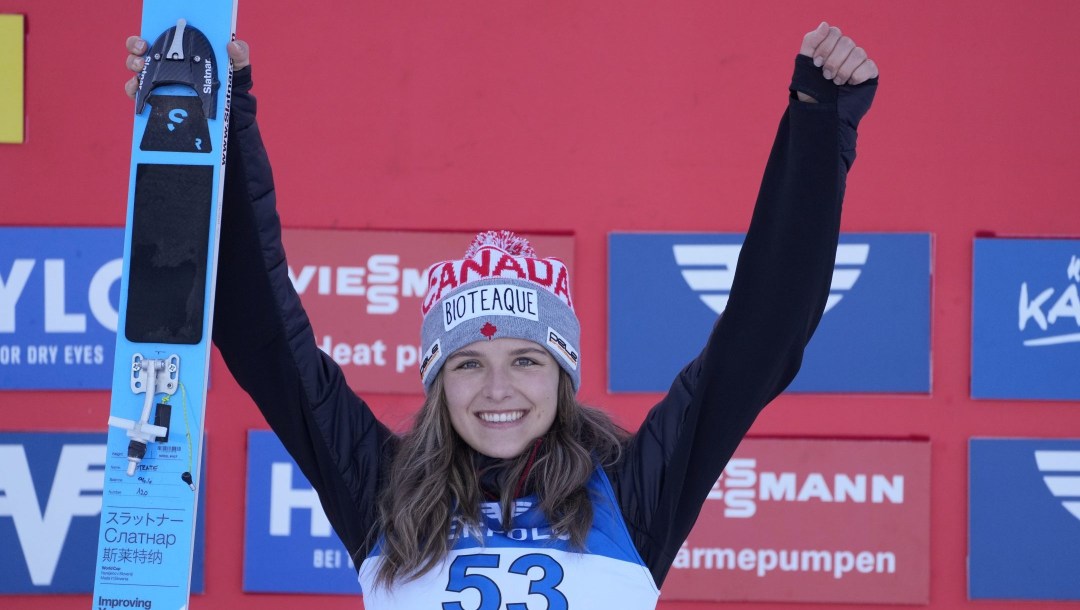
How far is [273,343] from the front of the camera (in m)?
1.50

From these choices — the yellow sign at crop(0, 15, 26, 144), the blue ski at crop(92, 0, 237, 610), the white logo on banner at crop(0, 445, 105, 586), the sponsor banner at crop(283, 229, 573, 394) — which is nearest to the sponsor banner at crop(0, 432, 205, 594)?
the white logo on banner at crop(0, 445, 105, 586)

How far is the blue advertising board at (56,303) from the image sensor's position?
2639 millimetres

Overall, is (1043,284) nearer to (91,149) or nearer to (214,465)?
(214,465)

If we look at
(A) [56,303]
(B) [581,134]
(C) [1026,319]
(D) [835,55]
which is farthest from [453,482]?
(C) [1026,319]

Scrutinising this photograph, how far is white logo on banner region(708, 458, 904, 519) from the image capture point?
2.65 m

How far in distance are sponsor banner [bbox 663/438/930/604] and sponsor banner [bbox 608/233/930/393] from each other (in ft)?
0.57

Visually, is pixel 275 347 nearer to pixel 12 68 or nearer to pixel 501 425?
pixel 501 425

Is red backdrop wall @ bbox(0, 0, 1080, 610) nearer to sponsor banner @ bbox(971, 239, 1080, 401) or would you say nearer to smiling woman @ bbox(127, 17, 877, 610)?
sponsor banner @ bbox(971, 239, 1080, 401)

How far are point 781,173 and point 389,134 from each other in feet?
4.87

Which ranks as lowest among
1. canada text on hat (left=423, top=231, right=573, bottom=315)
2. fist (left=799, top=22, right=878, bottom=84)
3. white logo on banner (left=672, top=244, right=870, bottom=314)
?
canada text on hat (left=423, top=231, right=573, bottom=315)

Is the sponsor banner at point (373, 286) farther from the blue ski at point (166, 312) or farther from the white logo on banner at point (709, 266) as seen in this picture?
the blue ski at point (166, 312)

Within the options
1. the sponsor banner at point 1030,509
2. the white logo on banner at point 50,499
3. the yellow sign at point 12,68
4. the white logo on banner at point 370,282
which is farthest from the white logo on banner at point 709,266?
the yellow sign at point 12,68

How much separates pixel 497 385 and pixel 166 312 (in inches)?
19.7

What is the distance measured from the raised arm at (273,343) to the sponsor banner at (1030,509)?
5.63 ft
